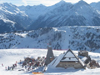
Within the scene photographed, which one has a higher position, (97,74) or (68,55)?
(68,55)

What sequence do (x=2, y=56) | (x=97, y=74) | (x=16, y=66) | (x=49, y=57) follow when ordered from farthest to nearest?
(x=2, y=56), (x=16, y=66), (x=49, y=57), (x=97, y=74)

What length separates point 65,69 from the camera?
104ft

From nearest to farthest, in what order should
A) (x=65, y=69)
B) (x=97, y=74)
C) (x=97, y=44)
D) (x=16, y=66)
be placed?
(x=97, y=74)
(x=65, y=69)
(x=16, y=66)
(x=97, y=44)

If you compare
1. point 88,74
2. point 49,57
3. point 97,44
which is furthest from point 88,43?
point 88,74

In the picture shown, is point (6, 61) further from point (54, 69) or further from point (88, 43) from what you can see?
point (88, 43)

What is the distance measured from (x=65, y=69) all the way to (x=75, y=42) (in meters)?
170

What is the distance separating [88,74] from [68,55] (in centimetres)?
821

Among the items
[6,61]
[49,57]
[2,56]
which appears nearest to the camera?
[49,57]

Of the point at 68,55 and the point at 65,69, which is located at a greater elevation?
the point at 68,55

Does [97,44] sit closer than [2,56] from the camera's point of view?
No

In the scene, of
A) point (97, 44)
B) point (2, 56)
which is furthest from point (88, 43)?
point (2, 56)

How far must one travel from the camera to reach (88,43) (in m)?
197

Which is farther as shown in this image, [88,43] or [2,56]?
[88,43]

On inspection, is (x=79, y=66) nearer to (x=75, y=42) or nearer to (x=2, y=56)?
(x=2, y=56)
